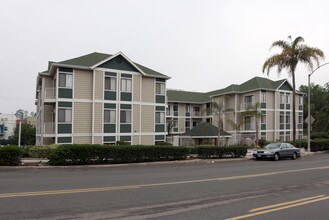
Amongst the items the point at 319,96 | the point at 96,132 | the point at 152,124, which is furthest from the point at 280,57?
the point at 319,96

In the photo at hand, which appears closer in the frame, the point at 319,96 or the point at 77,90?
the point at 77,90

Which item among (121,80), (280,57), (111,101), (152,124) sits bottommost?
(152,124)

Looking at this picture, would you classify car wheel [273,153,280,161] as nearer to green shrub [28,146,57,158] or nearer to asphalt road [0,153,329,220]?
asphalt road [0,153,329,220]

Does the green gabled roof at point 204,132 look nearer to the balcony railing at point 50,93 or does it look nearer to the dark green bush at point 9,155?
the balcony railing at point 50,93

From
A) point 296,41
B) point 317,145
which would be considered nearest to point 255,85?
point 317,145

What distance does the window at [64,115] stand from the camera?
1167 inches

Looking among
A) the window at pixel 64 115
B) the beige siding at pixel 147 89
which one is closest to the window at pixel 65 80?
the window at pixel 64 115

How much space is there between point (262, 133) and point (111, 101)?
25.9m

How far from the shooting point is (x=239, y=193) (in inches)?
393

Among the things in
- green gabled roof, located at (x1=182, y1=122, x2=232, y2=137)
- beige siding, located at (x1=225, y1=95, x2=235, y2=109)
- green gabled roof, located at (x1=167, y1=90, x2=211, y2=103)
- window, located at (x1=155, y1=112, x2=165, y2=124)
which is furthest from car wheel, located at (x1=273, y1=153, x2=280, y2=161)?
green gabled roof, located at (x1=167, y1=90, x2=211, y2=103)

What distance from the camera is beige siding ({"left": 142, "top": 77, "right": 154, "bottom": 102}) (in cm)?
3469

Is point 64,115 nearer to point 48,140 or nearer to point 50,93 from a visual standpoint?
point 50,93

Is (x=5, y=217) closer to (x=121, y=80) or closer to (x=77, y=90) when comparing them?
(x=77, y=90)

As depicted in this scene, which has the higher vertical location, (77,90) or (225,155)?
(77,90)
